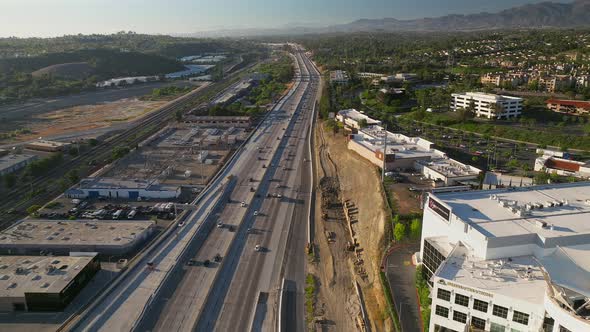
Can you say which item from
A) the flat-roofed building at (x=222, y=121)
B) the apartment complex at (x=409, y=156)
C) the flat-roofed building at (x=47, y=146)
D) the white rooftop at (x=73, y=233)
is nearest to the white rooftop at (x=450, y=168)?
A: the apartment complex at (x=409, y=156)

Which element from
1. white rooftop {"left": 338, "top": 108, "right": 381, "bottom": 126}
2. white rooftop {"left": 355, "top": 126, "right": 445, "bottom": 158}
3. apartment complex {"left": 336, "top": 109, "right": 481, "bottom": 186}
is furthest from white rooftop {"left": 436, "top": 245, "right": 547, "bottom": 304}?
white rooftop {"left": 338, "top": 108, "right": 381, "bottom": 126}

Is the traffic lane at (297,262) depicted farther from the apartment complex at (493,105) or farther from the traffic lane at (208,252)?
the apartment complex at (493,105)

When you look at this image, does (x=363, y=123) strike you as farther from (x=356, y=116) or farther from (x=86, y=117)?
(x=86, y=117)

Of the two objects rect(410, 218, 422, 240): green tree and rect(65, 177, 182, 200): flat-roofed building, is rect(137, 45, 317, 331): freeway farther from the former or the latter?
rect(410, 218, 422, 240): green tree

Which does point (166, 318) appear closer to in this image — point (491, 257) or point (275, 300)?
point (275, 300)

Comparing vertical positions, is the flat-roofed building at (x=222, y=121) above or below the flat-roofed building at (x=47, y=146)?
above

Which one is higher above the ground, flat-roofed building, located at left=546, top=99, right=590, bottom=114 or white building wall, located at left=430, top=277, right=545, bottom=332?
flat-roofed building, located at left=546, top=99, right=590, bottom=114

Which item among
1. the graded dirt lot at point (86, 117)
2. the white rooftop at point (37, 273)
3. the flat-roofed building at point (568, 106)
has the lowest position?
the white rooftop at point (37, 273)
